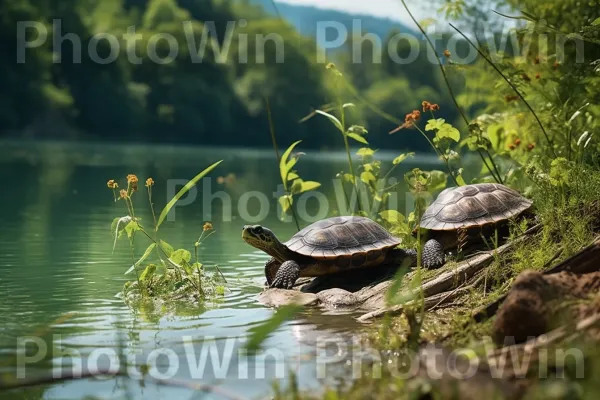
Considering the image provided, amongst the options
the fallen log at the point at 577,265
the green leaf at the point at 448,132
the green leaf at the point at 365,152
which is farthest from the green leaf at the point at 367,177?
the fallen log at the point at 577,265

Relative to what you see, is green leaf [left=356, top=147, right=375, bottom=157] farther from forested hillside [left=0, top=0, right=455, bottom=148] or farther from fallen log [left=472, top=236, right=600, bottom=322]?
forested hillside [left=0, top=0, right=455, bottom=148]

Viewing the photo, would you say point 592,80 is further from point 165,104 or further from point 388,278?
point 165,104

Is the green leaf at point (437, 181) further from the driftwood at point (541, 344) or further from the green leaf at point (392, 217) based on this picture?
the driftwood at point (541, 344)

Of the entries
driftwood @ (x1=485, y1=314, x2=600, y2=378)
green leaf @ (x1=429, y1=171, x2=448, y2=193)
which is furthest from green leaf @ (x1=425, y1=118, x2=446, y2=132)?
driftwood @ (x1=485, y1=314, x2=600, y2=378)

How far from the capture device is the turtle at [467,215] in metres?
7.11

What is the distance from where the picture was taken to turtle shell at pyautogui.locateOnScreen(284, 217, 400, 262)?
731 cm

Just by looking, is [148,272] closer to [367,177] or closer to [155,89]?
[367,177]

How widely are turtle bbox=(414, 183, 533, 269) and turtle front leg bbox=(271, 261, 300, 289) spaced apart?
1298 millimetres

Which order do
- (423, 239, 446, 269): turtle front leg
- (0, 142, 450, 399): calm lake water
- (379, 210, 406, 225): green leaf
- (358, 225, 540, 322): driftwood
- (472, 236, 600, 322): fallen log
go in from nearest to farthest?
(0, 142, 450, 399): calm lake water → (472, 236, 600, 322): fallen log → (358, 225, 540, 322): driftwood → (423, 239, 446, 269): turtle front leg → (379, 210, 406, 225): green leaf

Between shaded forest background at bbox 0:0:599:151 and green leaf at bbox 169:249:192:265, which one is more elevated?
shaded forest background at bbox 0:0:599:151

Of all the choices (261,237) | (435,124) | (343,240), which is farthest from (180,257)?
(435,124)

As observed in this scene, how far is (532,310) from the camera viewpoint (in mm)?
4359

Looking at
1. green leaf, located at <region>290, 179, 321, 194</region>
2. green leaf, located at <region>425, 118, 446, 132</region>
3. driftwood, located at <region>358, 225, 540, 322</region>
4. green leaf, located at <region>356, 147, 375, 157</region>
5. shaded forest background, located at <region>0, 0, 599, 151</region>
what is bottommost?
driftwood, located at <region>358, 225, 540, 322</region>

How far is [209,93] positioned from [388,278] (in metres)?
80.3
